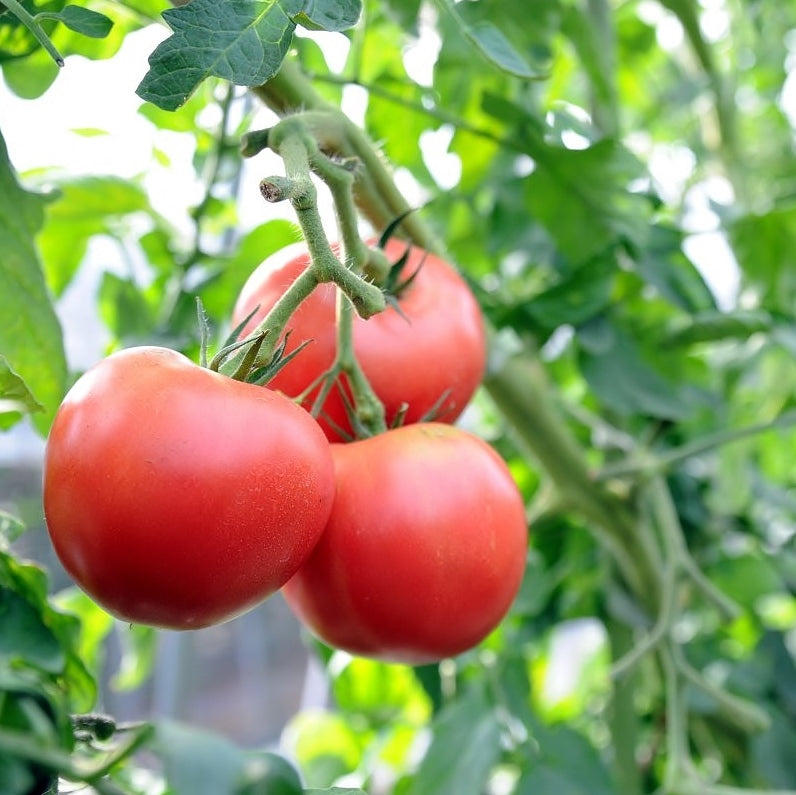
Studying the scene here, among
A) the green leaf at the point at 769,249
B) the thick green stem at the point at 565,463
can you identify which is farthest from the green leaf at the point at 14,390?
the green leaf at the point at 769,249

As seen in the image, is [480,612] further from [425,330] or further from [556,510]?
[556,510]

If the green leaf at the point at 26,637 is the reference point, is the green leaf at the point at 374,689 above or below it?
below

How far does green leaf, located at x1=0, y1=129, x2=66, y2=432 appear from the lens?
0.40m

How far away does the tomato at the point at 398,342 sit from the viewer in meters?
0.43

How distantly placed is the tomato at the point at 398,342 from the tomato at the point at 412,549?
34 millimetres

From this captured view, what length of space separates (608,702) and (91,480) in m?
0.62

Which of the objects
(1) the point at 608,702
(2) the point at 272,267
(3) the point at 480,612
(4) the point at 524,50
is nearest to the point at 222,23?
(2) the point at 272,267

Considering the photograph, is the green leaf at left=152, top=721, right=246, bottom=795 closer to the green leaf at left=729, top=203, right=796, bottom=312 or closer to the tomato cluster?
the tomato cluster

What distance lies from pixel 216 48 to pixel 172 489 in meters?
0.15

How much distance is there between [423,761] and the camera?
0.66 m

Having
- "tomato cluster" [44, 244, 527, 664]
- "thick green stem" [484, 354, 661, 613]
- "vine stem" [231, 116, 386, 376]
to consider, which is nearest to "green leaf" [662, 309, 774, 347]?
"thick green stem" [484, 354, 661, 613]

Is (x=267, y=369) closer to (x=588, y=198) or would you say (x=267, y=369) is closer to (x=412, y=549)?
(x=412, y=549)

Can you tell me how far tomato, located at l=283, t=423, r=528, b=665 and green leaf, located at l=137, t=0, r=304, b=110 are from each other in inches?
6.6

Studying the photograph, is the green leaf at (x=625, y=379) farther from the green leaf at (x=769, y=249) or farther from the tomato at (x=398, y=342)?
the tomato at (x=398, y=342)
